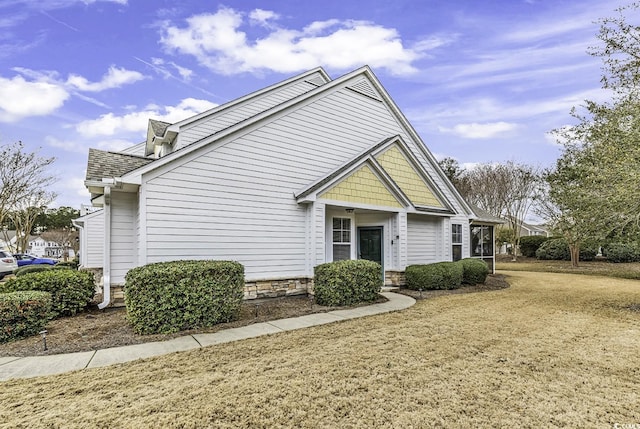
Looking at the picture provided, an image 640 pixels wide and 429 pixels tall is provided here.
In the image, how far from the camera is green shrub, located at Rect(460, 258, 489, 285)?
12836mm

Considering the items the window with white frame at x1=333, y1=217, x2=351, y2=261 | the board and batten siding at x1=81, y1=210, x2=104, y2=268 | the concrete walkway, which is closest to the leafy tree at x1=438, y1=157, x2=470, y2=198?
the window with white frame at x1=333, y1=217, x2=351, y2=261

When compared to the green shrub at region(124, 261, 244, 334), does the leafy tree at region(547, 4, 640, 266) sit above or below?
above

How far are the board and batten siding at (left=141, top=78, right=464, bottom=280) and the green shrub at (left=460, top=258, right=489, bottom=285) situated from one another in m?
6.04

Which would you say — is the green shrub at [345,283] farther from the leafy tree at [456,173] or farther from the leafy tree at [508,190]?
the leafy tree at [456,173]

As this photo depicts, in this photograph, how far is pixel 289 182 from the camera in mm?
9852

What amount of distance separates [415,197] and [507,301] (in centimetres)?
451

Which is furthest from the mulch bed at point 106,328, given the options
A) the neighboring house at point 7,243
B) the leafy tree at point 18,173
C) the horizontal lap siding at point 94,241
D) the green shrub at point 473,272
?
the neighboring house at point 7,243

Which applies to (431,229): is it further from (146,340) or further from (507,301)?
(146,340)

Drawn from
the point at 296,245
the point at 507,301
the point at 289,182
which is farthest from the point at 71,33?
the point at 507,301

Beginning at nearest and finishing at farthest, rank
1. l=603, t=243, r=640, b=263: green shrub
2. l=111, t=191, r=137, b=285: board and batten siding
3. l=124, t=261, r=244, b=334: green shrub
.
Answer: l=124, t=261, r=244, b=334: green shrub, l=111, t=191, r=137, b=285: board and batten siding, l=603, t=243, r=640, b=263: green shrub

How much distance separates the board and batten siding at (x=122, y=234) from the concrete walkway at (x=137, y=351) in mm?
3265

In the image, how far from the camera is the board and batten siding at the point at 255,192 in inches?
309

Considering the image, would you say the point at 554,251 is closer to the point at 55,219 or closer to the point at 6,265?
the point at 6,265

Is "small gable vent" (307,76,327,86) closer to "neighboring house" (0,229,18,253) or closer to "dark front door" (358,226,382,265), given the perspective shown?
"dark front door" (358,226,382,265)
